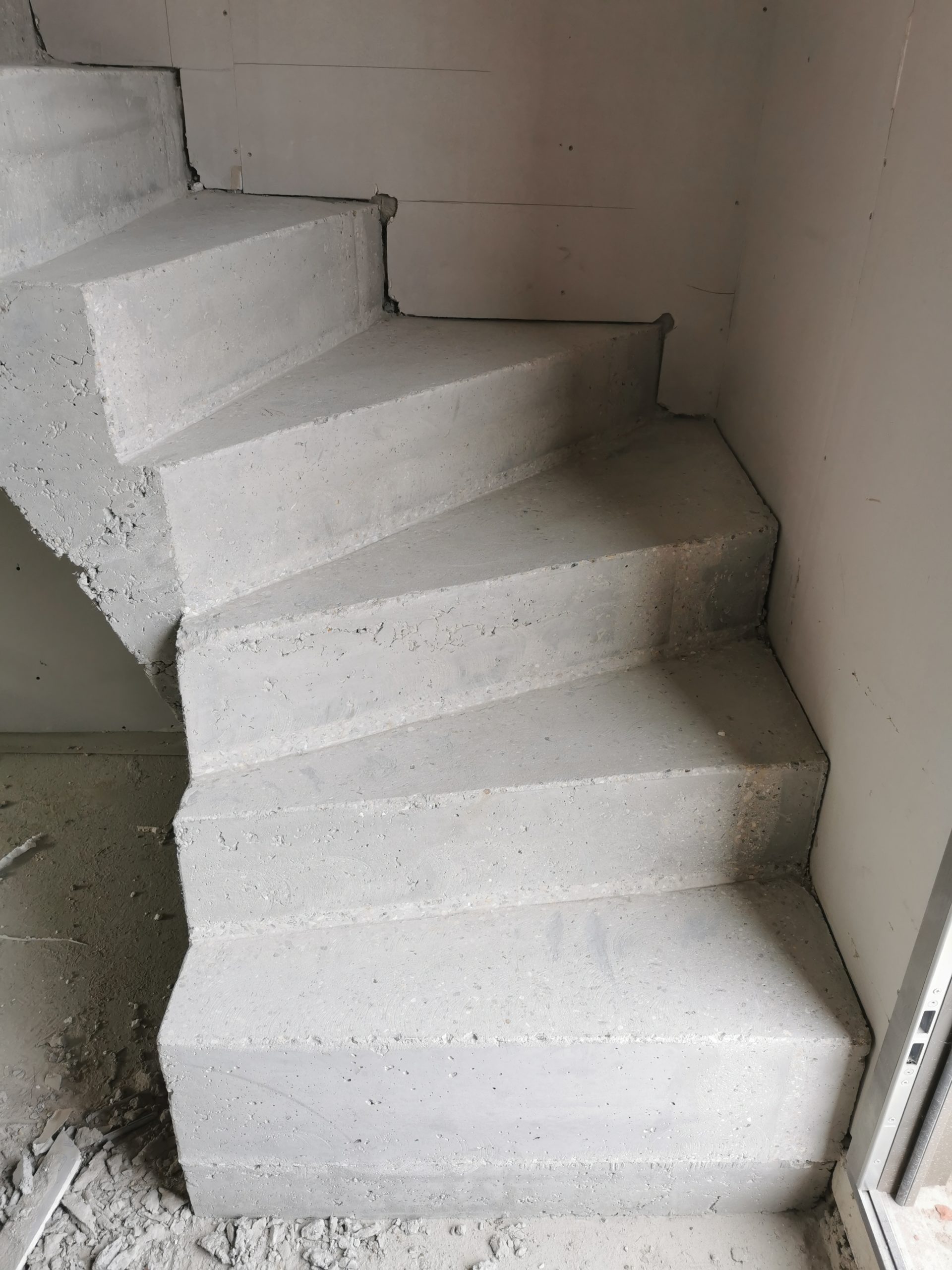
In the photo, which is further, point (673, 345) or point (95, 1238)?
point (673, 345)

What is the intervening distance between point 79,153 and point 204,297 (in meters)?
0.40

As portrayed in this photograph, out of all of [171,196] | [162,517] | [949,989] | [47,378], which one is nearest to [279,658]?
[162,517]

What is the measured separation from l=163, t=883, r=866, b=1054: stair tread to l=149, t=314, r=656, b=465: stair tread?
0.86 m

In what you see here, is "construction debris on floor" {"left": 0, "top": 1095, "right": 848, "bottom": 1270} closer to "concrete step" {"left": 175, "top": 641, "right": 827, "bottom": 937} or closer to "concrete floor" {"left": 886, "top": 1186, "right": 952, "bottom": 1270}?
"concrete floor" {"left": 886, "top": 1186, "right": 952, "bottom": 1270}

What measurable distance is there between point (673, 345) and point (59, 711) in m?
2.16

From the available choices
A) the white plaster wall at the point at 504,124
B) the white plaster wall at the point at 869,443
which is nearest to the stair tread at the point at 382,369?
the white plaster wall at the point at 504,124

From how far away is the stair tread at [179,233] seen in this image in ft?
5.15

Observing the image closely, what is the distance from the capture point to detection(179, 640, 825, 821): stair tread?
5.21 feet

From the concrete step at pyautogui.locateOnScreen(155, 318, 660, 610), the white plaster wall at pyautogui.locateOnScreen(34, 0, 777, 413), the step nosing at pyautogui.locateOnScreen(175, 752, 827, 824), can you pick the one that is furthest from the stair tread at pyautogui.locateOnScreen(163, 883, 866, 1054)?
the white plaster wall at pyautogui.locateOnScreen(34, 0, 777, 413)

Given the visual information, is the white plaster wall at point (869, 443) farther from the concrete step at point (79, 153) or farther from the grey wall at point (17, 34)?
the grey wall at point (17, 34)

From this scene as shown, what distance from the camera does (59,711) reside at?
3.00m

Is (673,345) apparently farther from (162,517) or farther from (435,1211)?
(435,1211)

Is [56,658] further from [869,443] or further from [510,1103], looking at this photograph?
[869,443]

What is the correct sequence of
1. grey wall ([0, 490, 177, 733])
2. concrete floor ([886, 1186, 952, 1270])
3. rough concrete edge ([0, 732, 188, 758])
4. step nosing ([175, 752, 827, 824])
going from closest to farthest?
1. concrete floor ([886, 1186, 952, 1270])
2. step nosing ([175, 752, 827, 824])
3. grey wall ([0, 490, 177, 733])
4. rough concrete edge ([0, 732, 188, 758])
